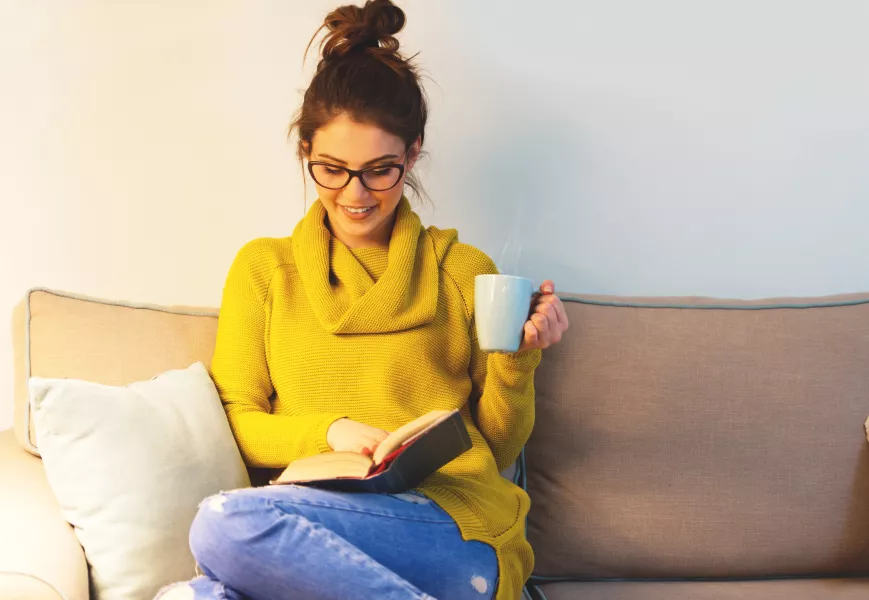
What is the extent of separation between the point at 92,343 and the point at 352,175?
0.52 meters

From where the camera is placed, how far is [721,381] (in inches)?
65.9

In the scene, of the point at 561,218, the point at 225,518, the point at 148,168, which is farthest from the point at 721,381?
the point at 148,168

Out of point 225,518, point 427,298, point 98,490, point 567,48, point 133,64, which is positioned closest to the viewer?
point 225,518

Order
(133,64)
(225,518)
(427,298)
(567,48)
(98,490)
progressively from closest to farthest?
1. (225,518)
2. (98,490)
3. (427,298)
4. (133,64)
5. (567,48)

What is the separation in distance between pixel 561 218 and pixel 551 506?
0.73m

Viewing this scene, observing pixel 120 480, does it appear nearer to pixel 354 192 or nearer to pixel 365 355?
pixel 365 355

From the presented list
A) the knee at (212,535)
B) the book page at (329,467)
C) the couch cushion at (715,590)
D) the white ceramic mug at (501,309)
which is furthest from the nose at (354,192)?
the couch cushion at (715,590)

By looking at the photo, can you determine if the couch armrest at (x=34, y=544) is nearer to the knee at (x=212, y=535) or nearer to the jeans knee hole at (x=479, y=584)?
the knee at (x=212, y=535)

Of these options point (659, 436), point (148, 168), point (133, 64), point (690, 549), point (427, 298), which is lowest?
point (690, 549)

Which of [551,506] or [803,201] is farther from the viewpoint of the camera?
[803,201]

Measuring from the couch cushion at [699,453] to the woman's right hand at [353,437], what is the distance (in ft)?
1.59

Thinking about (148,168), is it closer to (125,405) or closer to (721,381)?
(125,405)

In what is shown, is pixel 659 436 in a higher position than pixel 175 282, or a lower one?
lower

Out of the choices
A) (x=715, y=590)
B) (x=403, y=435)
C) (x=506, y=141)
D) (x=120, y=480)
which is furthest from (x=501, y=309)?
(x=506, y=141)
